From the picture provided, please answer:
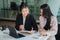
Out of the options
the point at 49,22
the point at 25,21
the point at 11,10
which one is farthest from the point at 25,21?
the point at 11,10

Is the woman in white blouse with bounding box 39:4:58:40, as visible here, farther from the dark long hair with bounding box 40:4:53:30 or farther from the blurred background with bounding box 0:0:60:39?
the blurred background with bounding box 0:0:60:39

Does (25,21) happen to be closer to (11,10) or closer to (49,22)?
(49,22)

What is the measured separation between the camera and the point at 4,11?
6.91 m

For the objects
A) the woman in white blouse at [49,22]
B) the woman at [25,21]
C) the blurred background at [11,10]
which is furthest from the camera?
the blurred background at [11,10]

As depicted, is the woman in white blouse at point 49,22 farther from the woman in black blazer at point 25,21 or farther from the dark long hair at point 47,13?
the woman in black blazer at point 25,21

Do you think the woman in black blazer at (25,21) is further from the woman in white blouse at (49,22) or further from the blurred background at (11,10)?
the blurred background at (11,10)

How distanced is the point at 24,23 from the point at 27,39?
1.12 metres

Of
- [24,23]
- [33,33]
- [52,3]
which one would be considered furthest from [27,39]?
[52,3]

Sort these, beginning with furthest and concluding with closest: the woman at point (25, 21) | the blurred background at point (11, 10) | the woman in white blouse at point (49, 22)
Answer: the blurred background at point (11, 10)
the woman at point (25, 21)
the woman in white blouse at point (49, 22)

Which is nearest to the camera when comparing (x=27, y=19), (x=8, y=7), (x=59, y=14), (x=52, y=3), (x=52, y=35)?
(x=52, y=35)

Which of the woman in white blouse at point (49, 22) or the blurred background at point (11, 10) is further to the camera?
the blurred background at point (11, 10)

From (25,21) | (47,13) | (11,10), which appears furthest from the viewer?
(11,10)

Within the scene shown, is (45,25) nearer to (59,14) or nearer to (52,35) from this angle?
(52,35)

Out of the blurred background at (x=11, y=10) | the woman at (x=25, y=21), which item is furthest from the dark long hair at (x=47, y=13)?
the blurred background at (x=11, y=10)
